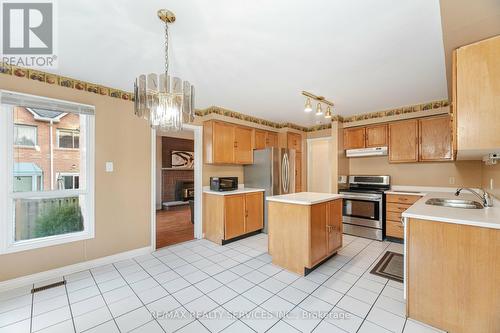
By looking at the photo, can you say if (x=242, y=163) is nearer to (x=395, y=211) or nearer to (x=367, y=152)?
(x=367, y=152)

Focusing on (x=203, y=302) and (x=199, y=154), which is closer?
(x=203, y=302)

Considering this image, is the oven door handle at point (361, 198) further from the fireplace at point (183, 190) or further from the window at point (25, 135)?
the fireplace at point (183, 190)

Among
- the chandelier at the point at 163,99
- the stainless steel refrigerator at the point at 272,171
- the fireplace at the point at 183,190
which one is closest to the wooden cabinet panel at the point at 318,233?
the stainless steel refrigerator at the point at 272,171

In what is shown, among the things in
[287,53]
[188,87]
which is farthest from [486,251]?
[188,87]

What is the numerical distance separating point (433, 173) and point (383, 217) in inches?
49.1

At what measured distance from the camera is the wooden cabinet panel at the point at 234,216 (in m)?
3.63

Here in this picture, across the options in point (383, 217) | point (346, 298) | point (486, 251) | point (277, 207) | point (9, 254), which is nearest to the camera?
point (486, 251)

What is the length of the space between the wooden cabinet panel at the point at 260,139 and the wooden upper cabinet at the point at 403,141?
2.51 meters

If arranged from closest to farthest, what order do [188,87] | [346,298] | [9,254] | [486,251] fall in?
[486,251] → [188,87] → [346,298] → [9,254]

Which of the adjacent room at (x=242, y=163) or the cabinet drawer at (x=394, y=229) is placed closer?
the adjacent room at (x=242, y=163)

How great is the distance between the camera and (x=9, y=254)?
2.29 m

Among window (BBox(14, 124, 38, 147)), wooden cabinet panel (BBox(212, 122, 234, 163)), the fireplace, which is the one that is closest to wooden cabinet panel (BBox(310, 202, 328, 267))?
wooden cabinet panel (BBox(212, 122, 234, 163))

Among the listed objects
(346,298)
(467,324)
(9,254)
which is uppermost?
(9,254)

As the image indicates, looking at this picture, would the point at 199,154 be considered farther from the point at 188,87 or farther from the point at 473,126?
the point at 473,126
